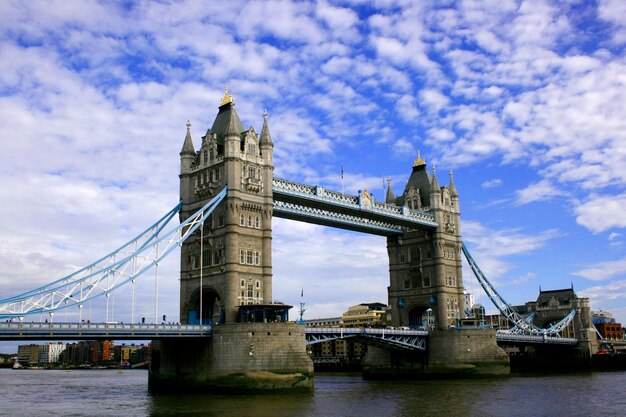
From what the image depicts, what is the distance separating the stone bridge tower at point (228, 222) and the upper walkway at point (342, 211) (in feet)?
13.3

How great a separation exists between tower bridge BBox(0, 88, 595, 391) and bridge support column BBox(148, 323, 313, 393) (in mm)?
93

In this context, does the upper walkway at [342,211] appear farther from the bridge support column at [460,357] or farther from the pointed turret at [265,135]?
the bridge support column at [460,357]

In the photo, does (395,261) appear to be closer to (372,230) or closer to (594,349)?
(372,230)

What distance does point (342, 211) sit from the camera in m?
85.5

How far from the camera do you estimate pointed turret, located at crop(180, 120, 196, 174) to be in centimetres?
Answer: 7591

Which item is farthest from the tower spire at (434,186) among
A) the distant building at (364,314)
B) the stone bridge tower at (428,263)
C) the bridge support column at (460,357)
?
the distant building at (364,314)

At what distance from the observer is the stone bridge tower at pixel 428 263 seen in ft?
315

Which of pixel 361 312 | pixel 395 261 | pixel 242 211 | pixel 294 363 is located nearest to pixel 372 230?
pixel 395 261

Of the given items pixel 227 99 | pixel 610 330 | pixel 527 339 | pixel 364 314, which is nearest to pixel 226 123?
pixel 227 99

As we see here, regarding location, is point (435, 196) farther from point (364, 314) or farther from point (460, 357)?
point (364, 314)

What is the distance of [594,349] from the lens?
123 meters

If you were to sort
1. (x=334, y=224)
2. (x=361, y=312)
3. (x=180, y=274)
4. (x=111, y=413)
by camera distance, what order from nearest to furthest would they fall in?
(x=111, y=413)
(x=180, y=274)
(x=334, y=224)
(x=361, y=312)

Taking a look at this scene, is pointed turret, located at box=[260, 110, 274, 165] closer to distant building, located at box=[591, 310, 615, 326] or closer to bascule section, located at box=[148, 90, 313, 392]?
bascule section, located at box=[148, 90, 313, 392]

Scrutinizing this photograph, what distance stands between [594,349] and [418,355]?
46.8m
